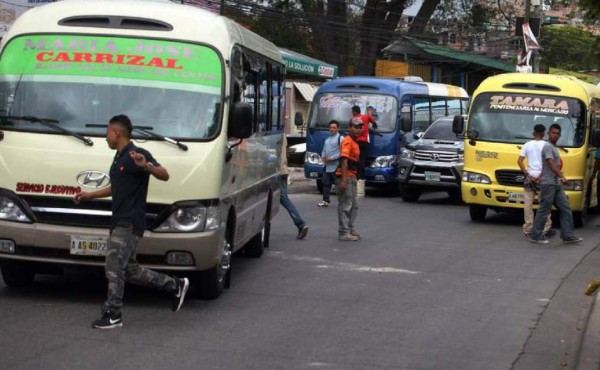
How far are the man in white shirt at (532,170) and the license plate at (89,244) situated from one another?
8824mm

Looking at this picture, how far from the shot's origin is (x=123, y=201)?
824 centimetres

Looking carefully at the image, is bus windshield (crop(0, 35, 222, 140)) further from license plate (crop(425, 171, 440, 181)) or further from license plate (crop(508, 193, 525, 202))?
license plate (crop(425, 171, 440, 181))

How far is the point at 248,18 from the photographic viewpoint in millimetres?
51531

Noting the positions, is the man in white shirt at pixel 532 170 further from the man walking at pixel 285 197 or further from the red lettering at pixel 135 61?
the red lettering at pixel 135 61

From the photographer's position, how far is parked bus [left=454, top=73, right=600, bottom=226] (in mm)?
17672

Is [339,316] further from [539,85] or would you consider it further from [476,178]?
[539,85]

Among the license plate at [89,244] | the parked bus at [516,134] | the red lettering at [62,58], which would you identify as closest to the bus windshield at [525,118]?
the parked bus at [516,134]

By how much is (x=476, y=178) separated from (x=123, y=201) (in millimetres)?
10757

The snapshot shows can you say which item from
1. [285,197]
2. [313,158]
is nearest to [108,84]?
[285,197]

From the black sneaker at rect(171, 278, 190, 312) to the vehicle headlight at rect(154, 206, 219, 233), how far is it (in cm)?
46

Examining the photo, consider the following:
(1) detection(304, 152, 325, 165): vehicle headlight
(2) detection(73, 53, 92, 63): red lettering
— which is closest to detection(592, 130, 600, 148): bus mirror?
(1) detection(304, 152, 325, 165): vehicle headlight

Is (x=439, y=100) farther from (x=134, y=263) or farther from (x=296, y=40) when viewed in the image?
(x=296, y=40)

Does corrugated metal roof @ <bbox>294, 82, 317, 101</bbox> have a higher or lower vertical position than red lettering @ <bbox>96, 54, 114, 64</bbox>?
lower

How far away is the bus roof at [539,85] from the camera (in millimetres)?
18328
